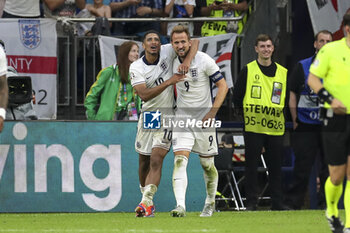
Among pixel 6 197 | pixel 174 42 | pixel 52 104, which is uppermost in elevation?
pixel 174 42

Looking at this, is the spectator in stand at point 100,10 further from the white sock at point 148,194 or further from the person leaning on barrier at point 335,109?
the person leaning on barrier at point 335,109

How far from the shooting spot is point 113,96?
14.1 m

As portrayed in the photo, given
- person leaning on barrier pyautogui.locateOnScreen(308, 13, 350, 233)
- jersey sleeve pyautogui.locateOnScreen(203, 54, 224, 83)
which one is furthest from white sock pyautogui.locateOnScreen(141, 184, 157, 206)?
person leaning on barrier pyautogui.locateOnScreen(308, 13, 350, 233)

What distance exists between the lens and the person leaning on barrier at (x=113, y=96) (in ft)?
46.3

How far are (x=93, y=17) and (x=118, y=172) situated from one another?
385 cm

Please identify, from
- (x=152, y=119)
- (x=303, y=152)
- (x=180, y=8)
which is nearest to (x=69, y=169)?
(x=152, y=119)

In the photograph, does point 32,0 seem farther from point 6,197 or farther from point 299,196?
point 299,196

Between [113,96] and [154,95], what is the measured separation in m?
2.56

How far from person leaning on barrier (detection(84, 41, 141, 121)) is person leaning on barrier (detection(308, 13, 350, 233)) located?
540 cm

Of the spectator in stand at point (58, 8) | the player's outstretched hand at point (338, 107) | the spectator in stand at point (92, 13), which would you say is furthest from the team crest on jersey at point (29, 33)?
the player's outstretched hand at point (338, 107)

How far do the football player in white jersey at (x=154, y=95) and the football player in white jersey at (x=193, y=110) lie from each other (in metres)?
0.17

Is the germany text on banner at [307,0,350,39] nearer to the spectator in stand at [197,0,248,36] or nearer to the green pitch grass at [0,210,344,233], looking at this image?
the spectator in stand at [197,0,248,36]

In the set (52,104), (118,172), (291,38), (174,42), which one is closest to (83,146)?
(118,172)

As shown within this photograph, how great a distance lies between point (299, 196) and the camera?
43.0ft
